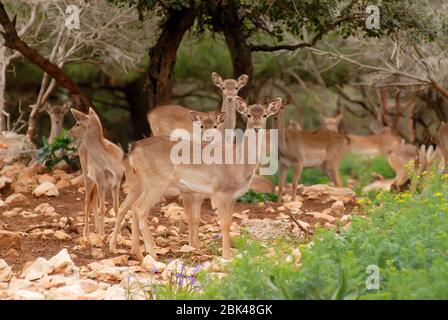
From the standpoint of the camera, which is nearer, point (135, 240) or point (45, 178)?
point (135, 240)

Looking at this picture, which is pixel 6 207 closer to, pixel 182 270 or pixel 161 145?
pixel 161 145

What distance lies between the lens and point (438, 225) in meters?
7.34

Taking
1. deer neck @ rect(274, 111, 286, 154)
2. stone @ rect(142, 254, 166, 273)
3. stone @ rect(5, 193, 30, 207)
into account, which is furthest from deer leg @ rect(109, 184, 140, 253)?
deer neck @ rect(274, 111, 286, 154)

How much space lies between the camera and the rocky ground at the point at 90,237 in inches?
299

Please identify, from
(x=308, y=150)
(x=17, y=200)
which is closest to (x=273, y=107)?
(x=17, y=200)

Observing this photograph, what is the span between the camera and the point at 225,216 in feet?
30.6

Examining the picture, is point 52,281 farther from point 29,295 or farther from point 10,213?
point 10,213

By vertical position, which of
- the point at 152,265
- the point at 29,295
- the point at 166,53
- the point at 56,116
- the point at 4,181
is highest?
the point at 166,53

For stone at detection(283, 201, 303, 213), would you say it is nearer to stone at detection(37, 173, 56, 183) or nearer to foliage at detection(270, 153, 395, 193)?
stone at detection(37, 173, 56, 183)

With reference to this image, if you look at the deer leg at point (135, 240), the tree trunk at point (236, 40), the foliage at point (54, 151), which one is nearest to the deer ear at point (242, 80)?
the tree trunk at point (236, 40)

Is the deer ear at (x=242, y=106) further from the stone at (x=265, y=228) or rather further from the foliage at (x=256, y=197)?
the foliage at (x=256, y=197)

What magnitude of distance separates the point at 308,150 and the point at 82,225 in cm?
555

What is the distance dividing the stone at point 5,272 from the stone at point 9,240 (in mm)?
1124
